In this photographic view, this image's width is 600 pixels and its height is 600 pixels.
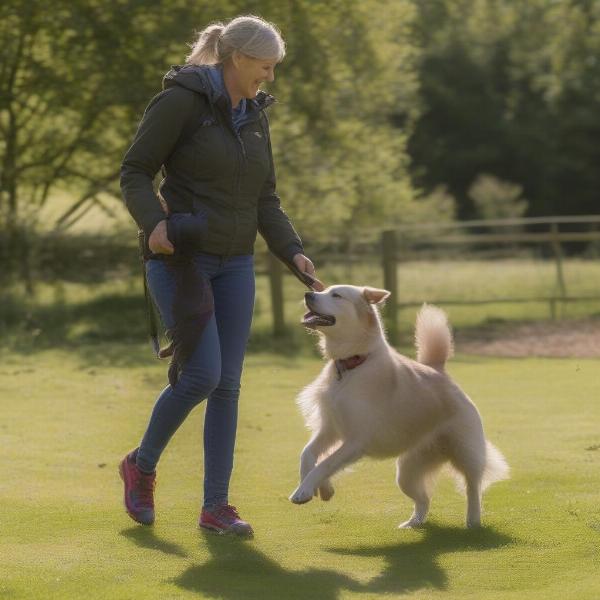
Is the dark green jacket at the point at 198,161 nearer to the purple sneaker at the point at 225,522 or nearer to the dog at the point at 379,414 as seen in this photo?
the dog at the point at 379,414

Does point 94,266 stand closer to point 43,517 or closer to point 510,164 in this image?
point 43,517

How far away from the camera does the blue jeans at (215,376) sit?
18.0ft

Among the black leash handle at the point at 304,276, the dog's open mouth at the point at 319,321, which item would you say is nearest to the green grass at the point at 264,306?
the dog's open mouth at the point at 319,321

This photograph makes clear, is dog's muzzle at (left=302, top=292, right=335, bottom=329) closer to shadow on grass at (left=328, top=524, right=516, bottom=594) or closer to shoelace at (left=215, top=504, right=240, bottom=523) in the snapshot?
shoelace at (left=215, top=504, right=240, bottom=523)

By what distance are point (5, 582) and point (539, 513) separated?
2541mm

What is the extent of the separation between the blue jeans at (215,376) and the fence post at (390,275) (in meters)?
10.0

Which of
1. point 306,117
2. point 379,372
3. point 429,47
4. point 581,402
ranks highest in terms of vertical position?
point 429,47

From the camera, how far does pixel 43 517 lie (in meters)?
6.12

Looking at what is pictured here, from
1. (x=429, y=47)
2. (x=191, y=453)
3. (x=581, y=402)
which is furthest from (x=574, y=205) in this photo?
(x=191, y=453)

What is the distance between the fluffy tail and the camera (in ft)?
20.2

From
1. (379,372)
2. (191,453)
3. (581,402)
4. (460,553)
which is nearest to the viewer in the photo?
(460,553)

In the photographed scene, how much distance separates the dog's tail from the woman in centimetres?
100

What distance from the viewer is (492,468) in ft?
20.2

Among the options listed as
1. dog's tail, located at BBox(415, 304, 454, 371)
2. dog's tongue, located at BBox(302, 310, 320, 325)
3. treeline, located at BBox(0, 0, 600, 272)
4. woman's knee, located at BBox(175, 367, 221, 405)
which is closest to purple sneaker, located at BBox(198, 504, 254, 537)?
woman's knee, located at BBox(175, 367, 221, 405)
